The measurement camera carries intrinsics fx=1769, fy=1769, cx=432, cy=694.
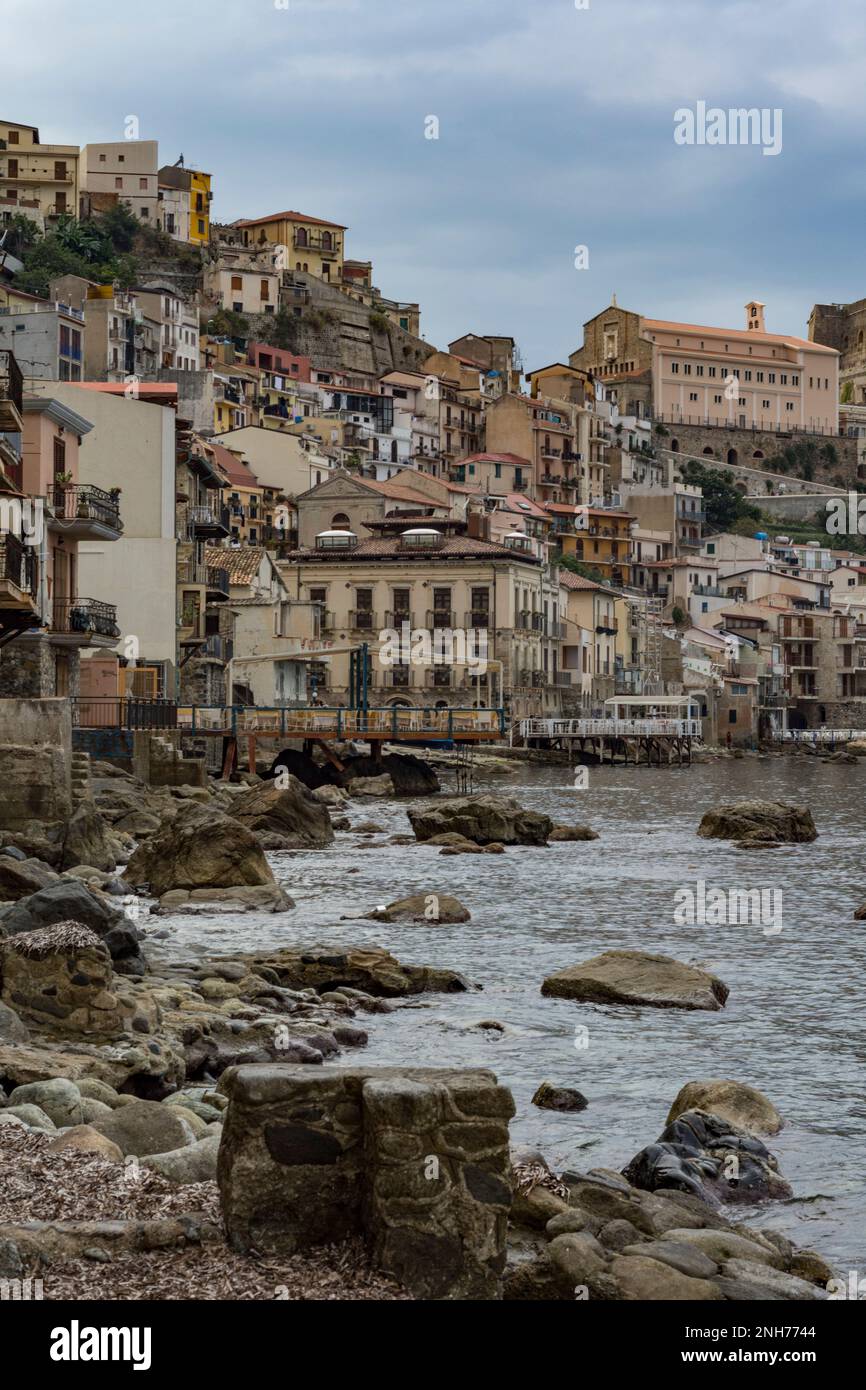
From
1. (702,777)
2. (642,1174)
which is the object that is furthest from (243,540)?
(642,1174)

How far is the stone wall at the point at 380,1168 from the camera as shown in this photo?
856 centimetres

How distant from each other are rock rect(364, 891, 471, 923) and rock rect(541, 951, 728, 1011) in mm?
6691

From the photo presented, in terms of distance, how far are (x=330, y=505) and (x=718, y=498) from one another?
285 ft

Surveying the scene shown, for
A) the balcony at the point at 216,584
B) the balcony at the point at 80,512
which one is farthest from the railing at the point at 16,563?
the balcony at the point at 216,584

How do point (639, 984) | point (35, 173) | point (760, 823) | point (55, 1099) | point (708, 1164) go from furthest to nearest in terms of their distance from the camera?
point (35, 173), point (760, 823), point (639, 984), point (708, 1164), point (55, 1099)

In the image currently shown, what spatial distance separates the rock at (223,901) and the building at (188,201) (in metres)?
148

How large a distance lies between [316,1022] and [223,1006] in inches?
38.9

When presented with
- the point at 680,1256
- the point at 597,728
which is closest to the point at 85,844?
the point at 680,1256

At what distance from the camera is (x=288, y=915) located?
1097 inches

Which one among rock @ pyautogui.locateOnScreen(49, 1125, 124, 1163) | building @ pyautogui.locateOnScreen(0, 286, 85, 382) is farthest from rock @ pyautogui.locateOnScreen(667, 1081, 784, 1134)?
building @ pyautogui.locateOnScreen(0, 286, 85, 382)

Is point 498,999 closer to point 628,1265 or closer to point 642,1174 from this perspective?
point 642,1174

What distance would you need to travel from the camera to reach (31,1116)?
38.0ft

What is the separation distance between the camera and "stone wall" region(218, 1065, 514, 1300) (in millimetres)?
8562

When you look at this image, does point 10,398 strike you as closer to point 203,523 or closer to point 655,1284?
point 655,1284
